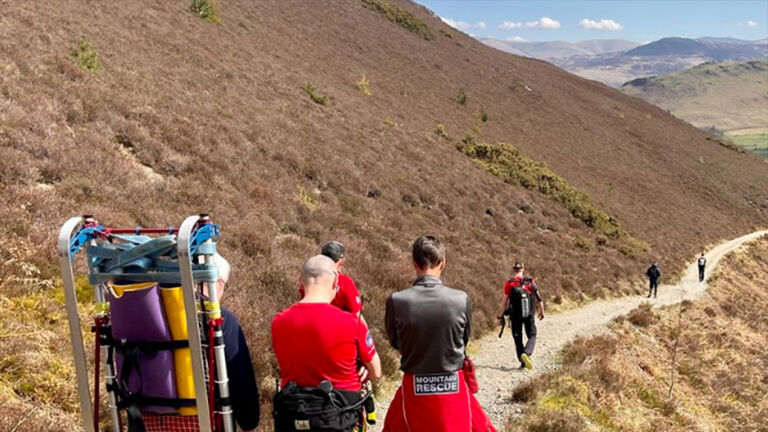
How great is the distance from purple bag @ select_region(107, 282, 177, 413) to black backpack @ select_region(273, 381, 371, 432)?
29.2 inches

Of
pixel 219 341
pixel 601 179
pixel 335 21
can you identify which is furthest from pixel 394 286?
pixel 335 21

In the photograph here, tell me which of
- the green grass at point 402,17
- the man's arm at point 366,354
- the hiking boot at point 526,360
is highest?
the green grass at point 402,17

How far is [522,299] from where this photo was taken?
891 centimetres

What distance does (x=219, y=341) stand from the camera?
10.2 ft

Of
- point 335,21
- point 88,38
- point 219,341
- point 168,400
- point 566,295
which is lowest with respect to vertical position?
point 566,295

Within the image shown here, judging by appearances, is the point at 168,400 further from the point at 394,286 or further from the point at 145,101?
the point at 145,101

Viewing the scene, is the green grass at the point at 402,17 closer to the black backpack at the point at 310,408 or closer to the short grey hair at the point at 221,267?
the short grey hair at the point at 221,267

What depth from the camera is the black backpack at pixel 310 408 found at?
3.38 m

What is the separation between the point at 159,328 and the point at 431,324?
198 centimetres

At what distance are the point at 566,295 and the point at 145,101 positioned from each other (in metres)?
15.2

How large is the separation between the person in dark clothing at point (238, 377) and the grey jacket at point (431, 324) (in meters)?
1.25

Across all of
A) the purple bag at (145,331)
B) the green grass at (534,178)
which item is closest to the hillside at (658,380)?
the purple bag at (145,331)

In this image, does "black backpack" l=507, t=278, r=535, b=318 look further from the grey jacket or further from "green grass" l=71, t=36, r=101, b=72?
"green grass" l=71, t=36, r=101, b=72

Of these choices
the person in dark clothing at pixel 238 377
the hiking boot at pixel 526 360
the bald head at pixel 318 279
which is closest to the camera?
the person in dark clothing at pixel 238 377
